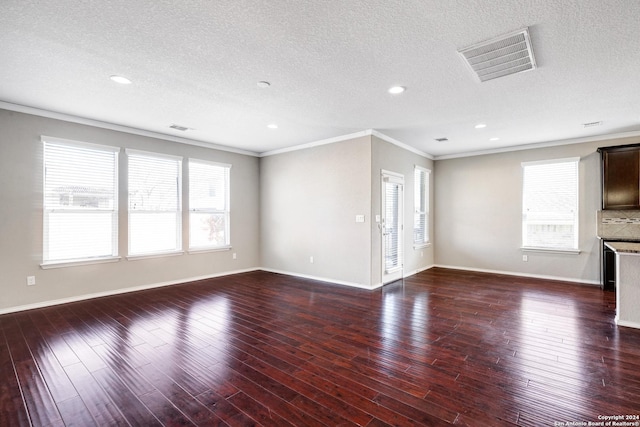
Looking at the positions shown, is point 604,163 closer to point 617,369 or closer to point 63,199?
point 617,369

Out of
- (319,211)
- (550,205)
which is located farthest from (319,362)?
(550,205)

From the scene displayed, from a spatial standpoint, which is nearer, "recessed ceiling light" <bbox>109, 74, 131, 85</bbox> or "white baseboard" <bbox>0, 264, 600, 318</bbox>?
"recessed ceiling light" <bbox>109, 74, 131, 85</bbox>

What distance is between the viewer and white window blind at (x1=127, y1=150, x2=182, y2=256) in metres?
5.16

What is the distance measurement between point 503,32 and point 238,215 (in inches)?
222

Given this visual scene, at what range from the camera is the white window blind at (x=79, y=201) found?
4.32 metres

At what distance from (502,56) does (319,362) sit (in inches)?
125

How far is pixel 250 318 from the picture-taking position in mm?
3773

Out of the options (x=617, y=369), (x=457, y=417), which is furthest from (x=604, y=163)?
(x=457, y=417)

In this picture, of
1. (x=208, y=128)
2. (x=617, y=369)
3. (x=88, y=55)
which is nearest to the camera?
(x=617, y=369)

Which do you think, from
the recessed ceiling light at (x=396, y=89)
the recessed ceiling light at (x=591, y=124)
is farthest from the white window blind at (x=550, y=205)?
the recessed ceiling light at (x=396, y=89)

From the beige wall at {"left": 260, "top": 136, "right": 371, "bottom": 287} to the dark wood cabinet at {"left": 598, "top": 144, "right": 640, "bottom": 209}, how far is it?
4160 millimetres

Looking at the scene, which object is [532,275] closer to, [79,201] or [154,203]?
[154,203]

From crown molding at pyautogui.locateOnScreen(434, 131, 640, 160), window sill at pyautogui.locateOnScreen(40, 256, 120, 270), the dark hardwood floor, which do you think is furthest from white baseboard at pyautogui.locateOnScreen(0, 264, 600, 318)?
crown molding at pyautogui.locateOnScreen(434, 131, 640, 160)

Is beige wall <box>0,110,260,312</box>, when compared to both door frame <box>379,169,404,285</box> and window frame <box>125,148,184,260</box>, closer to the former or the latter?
window frame <box>125,148,184,260</box>
